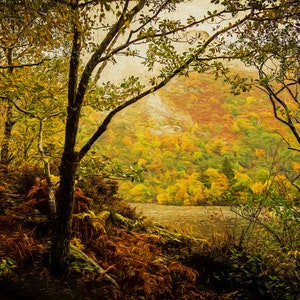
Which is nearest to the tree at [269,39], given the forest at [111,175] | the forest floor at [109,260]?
the forest at [111,175]

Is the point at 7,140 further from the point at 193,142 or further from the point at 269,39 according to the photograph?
the point at 193,142

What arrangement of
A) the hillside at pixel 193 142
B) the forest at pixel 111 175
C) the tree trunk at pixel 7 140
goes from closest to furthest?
the forest at pixel 111 175, the tree trunk at pixel 7 140, the hillside at pixel 193 142

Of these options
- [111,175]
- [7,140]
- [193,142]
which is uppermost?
[193,142]

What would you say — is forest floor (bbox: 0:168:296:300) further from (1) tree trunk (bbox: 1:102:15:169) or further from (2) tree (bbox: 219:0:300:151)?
(2) tree (bbox: 219:0:300:151)

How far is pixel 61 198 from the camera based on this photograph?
119 inches

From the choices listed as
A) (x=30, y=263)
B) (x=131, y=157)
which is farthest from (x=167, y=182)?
(x=30, y=263)

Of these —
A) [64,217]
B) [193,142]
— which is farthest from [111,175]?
[193,142]

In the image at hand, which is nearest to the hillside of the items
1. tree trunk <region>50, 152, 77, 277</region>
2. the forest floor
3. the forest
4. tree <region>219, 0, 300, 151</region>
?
the forest

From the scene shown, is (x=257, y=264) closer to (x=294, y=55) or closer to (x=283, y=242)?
(x=283, y=242)

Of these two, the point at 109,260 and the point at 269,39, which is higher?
the point at 269,39

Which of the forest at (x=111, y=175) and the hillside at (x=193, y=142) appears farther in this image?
the hillside at (x=193, y=142)

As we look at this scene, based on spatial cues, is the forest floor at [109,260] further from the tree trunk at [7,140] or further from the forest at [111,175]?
the tree trunk at [7,140]

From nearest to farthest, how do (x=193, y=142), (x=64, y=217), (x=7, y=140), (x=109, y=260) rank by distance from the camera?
1. (x=64, y=217)
2. (x=109, y=260)
3. (x=7, y=140)
4. (x=193, y=142)

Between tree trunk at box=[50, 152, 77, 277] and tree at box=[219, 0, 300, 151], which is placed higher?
tree at box=[219, 0, 300, 151]
